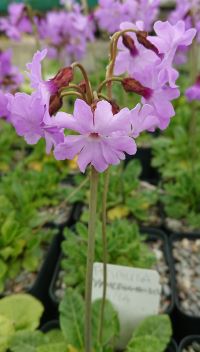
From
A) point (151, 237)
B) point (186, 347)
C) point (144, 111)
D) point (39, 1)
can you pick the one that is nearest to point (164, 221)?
point (151, 237)

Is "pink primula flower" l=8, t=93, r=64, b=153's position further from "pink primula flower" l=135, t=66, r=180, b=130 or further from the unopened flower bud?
"pink primula flower" l=135, t=66, r=180, b=130

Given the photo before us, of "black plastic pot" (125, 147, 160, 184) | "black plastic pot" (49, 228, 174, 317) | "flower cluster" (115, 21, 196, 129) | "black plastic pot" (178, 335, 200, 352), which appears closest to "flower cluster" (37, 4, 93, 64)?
"black plastic pot" (125, 147, 160, 184)

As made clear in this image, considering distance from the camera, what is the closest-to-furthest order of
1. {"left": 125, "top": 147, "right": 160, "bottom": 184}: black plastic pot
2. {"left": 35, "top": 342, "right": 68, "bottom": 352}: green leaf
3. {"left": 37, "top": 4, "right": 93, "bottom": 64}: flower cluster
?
{"left": 35, "top": 342, "right": 68, "bottom": 352}: green leaf → {"left": 37, "top": 4, "right": 93, "bottom": 64}: flower cluster → {"left": 125, "top": 147, "right": 160, "bottom": 184}: black plastic pot

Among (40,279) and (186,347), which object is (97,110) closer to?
(186,347)

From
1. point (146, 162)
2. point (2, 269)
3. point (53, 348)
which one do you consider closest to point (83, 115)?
point (53, 348)

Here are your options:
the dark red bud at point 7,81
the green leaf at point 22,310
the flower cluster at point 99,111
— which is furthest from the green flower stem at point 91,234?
the dark red bud at point 7,81

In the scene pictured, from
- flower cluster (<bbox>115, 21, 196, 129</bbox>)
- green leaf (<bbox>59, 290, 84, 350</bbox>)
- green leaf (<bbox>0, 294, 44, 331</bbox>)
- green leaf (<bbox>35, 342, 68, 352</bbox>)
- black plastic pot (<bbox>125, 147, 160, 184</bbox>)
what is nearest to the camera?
flower cluster (<bbox>115, 21, 196, 129</bbox>)
